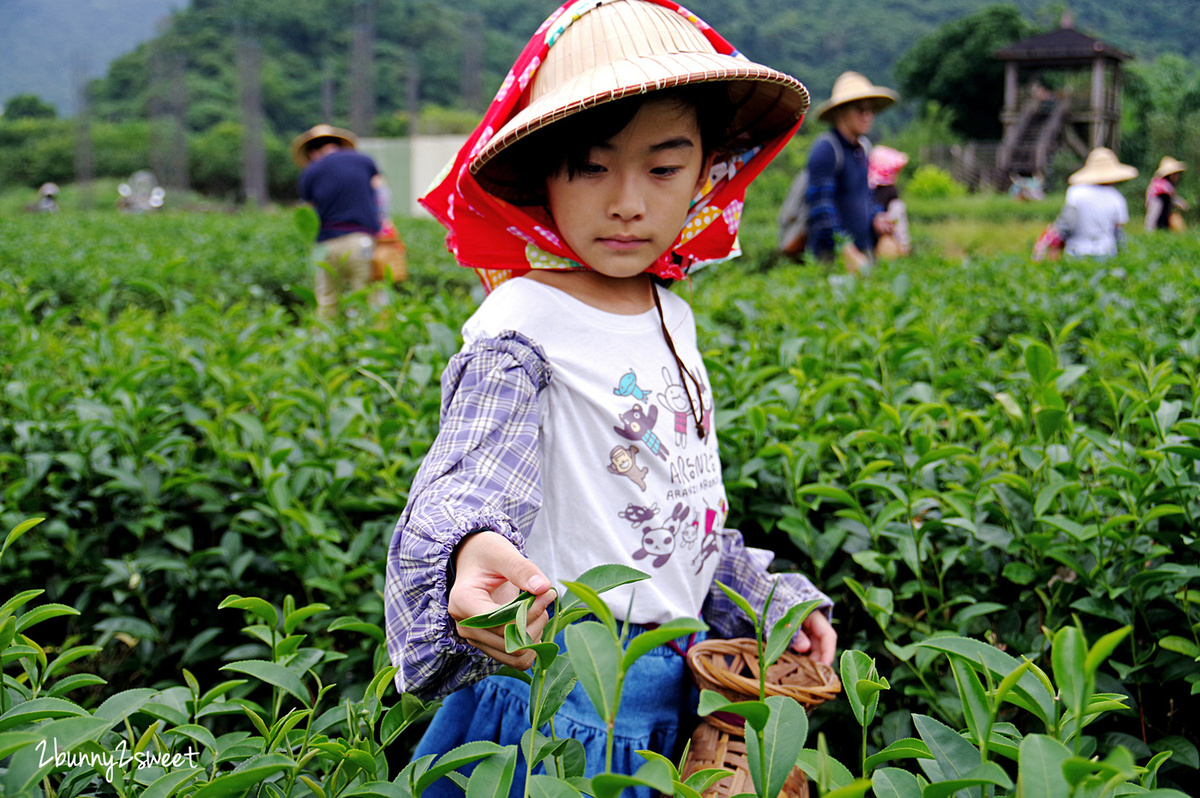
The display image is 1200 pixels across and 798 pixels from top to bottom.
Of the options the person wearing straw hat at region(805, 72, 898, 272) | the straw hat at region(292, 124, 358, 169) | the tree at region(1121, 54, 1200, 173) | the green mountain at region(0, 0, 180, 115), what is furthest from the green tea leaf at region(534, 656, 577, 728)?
the green mountain at region(0, 0, 180, 115)

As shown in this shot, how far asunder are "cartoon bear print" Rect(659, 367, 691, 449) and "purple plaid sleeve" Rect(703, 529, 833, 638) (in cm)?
23

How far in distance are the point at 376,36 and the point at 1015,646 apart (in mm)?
66935

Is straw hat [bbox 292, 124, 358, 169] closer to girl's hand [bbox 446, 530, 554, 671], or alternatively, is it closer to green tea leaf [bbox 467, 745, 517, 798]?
girl's hand [bbox 446, 530, 554, 671]

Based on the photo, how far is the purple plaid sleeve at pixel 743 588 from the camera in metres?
1.42

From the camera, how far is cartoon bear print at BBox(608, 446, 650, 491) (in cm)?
126

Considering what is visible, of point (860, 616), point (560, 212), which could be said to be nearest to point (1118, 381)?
point (860, 616)

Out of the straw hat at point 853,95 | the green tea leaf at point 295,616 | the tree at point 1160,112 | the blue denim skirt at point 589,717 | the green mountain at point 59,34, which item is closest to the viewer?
the green tea leaf at point 295,616

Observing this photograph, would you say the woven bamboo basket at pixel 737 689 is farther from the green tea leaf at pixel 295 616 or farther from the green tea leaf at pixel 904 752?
the green tea leaf at pixel 295 616

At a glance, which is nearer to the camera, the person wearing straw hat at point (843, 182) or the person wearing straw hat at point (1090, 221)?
the person wearing straw hat at point (843, 182)

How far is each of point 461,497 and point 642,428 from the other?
0.33 metres

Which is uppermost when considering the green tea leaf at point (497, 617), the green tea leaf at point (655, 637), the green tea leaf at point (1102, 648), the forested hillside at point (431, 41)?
the green tea leaf at point (1102, 648)

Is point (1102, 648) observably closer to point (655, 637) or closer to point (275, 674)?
point (655, 637)

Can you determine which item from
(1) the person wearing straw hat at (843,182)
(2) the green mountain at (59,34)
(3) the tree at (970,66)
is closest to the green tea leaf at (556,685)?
(1) the person wearing straw hat at (843,182)

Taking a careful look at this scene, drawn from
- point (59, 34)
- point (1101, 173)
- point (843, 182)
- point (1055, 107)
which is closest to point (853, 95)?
point (843, 182)
